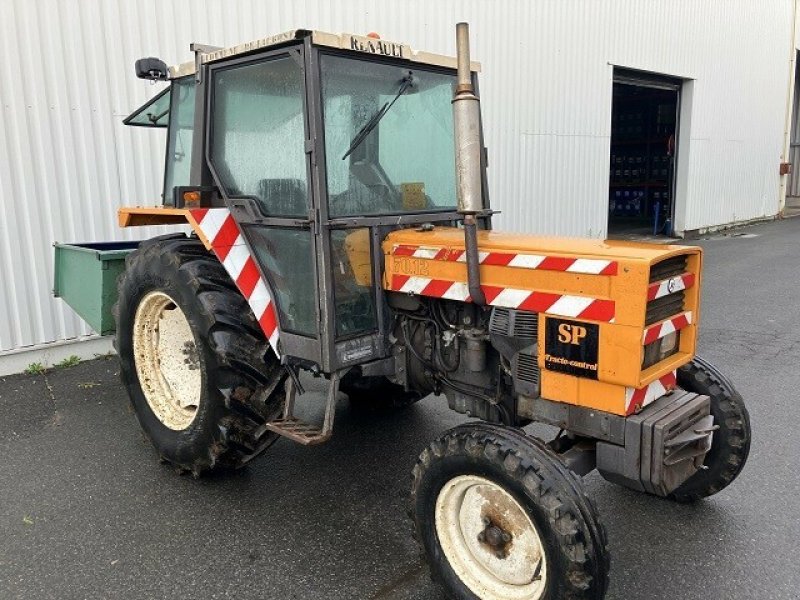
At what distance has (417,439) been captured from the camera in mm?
4133

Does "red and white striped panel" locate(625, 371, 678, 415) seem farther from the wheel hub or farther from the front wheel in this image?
the wheel hub

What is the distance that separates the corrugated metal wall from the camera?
17.3ft

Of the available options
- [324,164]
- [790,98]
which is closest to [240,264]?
[324,164]

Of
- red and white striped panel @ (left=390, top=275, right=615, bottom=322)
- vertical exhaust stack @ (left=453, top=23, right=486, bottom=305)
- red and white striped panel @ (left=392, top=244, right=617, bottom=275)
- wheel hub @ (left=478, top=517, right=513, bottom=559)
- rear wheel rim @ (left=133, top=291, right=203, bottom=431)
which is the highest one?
vertical exhaust stack @ (left=453, top=23, right=486, bottom=305)

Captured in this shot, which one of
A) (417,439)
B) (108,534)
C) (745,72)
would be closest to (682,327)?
(417,439)

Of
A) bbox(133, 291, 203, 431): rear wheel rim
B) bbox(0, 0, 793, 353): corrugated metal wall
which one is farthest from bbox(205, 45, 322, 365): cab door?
bbox(0, 0, 793, 353): corrugated metal wall

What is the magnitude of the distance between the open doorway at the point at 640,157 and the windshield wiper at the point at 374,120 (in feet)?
43.3

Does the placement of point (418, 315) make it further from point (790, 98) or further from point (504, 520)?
point (790, 98)

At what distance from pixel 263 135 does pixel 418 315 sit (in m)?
1.13

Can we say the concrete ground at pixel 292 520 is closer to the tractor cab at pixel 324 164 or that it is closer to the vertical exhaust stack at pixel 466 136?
the tractor cab at pixel 324 164

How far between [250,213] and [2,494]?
2.03 m

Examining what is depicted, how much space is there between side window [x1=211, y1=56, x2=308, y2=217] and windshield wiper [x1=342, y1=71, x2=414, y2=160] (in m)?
0.22

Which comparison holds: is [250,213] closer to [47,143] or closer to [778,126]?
[47,143]

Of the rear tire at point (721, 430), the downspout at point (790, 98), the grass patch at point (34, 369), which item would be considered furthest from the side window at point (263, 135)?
the downspout at point (790, 98)
